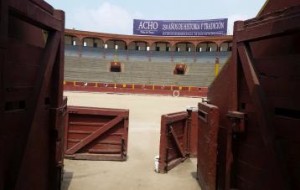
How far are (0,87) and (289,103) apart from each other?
244cm

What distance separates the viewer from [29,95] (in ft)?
12.0

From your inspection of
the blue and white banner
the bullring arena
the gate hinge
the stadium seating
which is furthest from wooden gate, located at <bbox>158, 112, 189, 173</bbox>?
the blue and white banner

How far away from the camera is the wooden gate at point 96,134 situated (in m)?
8.35

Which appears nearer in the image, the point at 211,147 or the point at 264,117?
the point at 264,117

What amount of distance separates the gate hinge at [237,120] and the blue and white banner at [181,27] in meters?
53.2

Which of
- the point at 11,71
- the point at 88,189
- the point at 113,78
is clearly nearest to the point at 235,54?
the point at 11,71

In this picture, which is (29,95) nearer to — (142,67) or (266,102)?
(266,102)

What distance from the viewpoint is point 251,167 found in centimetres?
413

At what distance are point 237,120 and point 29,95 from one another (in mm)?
2333

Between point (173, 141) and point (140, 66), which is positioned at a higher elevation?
point (140, 66)

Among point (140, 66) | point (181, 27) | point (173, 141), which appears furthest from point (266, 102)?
point (181, 27)

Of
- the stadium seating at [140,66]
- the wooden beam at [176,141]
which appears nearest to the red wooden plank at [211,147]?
the wooden beam at [176,141]

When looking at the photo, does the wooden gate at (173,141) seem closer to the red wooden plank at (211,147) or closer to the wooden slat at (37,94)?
the red wooden plank at (211,147)

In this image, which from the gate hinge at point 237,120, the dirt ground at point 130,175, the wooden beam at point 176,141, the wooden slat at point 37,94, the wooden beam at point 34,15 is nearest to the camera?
the wooden beam at point 34,15
